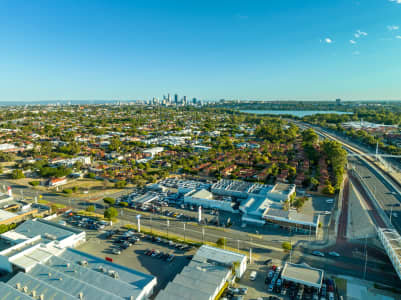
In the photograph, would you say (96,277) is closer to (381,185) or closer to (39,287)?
(39,287)

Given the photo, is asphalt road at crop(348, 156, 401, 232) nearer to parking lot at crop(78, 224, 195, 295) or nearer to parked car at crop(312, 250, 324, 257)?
parked car at crop(312, 250, 324, 257)

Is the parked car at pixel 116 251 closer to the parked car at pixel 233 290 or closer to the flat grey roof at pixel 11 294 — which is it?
the flat grey roof at pixel 11 294

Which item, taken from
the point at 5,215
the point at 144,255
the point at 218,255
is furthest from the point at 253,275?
the point at 5,215

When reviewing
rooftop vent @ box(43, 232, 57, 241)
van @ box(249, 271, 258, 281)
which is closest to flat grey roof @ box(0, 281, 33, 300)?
rooftop vent @ box(43, 232, 57, 241)

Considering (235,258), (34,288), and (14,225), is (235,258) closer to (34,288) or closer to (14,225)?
(34,288)

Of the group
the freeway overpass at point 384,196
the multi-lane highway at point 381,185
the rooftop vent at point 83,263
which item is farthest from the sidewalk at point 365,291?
the rooftop vent at point 83,263

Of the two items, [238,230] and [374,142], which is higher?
[374,142]

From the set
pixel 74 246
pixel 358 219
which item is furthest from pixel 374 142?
pixel 74 246
